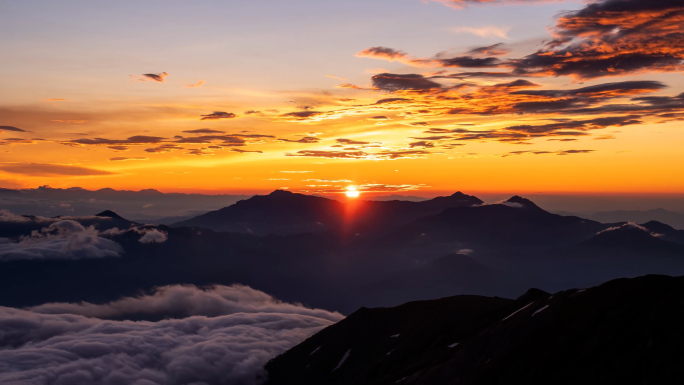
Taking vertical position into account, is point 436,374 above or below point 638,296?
below

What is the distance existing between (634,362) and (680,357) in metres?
6.75

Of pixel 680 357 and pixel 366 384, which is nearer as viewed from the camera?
pixel 680 357

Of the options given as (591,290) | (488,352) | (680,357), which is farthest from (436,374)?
(680,357)

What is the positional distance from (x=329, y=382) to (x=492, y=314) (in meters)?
72.7

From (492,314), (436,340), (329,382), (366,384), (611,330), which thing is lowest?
(329,382)

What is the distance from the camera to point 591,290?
104562 mm

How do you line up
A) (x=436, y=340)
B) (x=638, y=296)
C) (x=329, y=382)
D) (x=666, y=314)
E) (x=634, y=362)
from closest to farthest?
(x=634, y=362) → (x=666, y=314) → (x=638, y=296) → (x=436, y=340) → (x=329, y=382)

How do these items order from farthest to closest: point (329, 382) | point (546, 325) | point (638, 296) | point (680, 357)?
point (329, 382)
point (546, 325)
point (638, 296)
point (680, 357)

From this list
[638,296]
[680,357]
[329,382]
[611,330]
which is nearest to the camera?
[680,357]

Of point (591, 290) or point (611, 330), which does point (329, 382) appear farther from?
point (611, 330)

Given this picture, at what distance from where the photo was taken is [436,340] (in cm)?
17188

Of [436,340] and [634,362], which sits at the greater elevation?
[634,362]

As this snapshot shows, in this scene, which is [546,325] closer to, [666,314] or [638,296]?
[638,296]

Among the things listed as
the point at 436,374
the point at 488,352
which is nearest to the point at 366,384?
the point at 436,374
